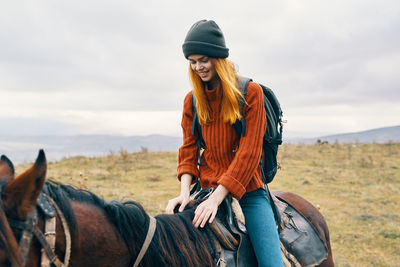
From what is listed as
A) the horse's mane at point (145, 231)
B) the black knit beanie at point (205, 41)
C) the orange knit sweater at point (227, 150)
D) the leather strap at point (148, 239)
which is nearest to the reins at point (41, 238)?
the horse's mane at point (145, 231)

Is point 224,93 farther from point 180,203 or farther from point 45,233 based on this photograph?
point 45,233

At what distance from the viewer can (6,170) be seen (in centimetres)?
156

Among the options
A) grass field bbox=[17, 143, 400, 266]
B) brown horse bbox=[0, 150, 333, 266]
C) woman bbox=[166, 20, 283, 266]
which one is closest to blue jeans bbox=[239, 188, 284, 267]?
woman bbox=[166, 20, 283, 266]

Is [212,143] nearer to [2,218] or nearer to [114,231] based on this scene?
[114,231]

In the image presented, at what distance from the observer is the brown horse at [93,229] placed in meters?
1.32

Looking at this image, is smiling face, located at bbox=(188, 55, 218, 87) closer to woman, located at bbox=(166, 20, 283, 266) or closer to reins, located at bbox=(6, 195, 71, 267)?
woman, located at bbox=(166, 20, 283, 266)

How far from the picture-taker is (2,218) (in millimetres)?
1312

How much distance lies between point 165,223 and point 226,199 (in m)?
0.59

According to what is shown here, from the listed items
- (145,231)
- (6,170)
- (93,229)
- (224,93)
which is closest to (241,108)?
(224,93)

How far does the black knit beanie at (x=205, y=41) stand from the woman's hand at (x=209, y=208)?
3.08 feet

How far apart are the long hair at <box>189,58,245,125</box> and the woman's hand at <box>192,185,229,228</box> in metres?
0.50

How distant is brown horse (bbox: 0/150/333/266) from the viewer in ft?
Answer: 4.32

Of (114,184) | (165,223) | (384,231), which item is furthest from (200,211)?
(114,184)

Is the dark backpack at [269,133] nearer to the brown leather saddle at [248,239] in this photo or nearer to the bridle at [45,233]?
the brown leather saddle at [248,239]
